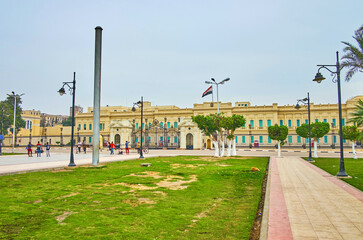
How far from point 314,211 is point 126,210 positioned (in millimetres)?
4379

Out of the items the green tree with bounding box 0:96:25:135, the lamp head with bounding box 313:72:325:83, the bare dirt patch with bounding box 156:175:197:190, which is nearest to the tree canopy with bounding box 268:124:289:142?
the lamp head with bounding box 313:72:325:83

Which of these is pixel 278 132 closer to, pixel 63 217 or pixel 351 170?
pixel 351 170

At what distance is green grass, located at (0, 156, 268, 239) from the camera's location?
480 cm

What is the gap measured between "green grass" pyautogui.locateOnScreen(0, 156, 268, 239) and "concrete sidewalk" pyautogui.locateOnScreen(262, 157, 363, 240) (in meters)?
0.53

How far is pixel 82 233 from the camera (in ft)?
15.5

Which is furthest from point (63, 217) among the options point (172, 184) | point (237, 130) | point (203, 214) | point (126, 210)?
point (237, 130)

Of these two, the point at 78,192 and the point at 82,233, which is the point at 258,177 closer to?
the point at 78,192

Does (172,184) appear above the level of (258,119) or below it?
below

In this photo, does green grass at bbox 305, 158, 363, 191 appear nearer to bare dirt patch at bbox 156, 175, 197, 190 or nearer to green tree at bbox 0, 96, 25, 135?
bare dirt patch at bbox 156, 175, 197, 190

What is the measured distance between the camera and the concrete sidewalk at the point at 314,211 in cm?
472

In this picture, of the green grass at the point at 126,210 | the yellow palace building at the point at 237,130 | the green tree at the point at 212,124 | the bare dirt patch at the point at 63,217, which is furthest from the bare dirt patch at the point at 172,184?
the yellow palace building at the point at 237,130

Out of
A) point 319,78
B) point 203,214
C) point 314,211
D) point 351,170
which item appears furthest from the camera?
point 351,170

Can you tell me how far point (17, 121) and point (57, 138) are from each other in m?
12.1

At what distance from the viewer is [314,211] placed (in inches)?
243
